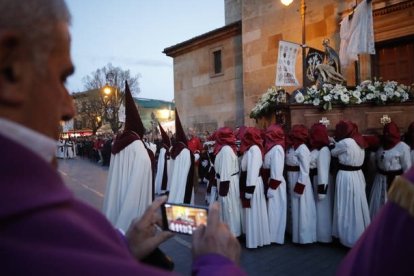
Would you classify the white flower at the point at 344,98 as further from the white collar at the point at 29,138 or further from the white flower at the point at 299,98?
the white collar at the point at 29,138

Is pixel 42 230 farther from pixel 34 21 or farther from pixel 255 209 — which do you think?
pixel 255 209

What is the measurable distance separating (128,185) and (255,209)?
114 inches

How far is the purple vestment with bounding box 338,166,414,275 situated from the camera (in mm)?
1175

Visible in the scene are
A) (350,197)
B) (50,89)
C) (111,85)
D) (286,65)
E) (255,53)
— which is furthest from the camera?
(111,85)

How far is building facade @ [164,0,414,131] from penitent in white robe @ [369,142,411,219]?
6.62m

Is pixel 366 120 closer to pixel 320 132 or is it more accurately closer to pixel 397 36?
pixel 320 132

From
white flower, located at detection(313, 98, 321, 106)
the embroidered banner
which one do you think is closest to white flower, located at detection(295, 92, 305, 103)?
white flower, located at detection(313, 98, 321, 106)

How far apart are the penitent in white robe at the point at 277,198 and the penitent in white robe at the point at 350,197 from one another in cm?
99

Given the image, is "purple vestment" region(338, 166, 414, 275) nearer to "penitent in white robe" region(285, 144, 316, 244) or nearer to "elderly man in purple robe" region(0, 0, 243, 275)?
"elderly man in purple robe" region(0, 0, 243, 275)

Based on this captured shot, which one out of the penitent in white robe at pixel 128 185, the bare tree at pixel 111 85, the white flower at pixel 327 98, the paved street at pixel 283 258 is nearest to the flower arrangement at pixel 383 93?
the white flower at pixel 327 98

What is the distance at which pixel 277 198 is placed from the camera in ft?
23.6

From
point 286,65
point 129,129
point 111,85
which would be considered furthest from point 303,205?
point 111,85

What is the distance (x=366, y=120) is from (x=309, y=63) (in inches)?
123

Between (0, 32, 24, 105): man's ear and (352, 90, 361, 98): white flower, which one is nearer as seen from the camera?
(0, 32, 24, 105): man's ear
